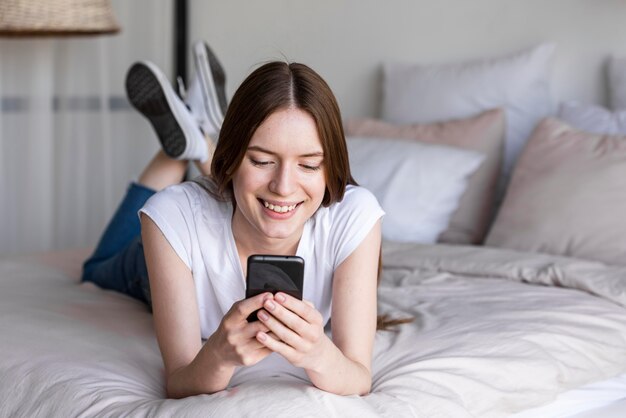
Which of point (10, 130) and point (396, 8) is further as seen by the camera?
point (10, 130)

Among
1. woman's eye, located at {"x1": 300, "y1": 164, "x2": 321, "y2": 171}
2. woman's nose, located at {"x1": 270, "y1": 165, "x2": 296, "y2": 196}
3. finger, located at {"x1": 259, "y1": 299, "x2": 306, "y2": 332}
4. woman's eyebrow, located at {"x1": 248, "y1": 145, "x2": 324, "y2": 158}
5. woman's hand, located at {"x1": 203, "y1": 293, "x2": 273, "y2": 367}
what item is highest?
woman's eyebrow, located at {"x1": 248, "y1": 145, "x2": 324, "y2": 158}

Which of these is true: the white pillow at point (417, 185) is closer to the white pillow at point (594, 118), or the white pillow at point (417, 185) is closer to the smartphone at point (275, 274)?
the white pillow at point (594, 118)

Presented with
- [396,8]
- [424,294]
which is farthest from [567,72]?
[424,294]

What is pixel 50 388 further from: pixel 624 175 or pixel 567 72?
pixel 567 72

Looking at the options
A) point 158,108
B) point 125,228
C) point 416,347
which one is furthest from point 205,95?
point 416,347

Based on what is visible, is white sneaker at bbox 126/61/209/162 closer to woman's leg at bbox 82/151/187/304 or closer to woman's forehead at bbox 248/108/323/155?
woman's leg at bbox 82/151/187/304

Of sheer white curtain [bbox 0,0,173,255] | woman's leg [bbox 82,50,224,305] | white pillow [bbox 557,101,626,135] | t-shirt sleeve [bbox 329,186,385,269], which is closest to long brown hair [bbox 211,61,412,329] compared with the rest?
t-shirt sleeve [bbox 329,186,385,269]

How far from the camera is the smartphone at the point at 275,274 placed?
1.24 metres

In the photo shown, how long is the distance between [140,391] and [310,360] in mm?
348

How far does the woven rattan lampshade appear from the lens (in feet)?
10.7

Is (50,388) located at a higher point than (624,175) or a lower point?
lower

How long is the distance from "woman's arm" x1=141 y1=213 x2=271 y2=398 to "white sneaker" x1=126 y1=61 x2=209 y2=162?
76 cm

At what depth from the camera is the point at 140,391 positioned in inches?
60.9

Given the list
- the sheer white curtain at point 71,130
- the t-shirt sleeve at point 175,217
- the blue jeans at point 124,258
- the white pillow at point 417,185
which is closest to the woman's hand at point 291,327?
the t-shirt sleeve at point 175,217
